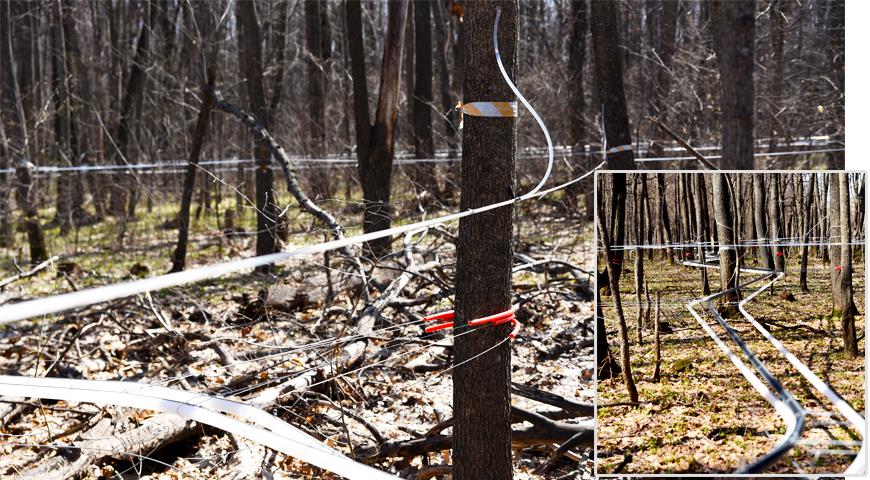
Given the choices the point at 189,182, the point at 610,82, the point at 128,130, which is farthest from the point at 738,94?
the point at 128,130

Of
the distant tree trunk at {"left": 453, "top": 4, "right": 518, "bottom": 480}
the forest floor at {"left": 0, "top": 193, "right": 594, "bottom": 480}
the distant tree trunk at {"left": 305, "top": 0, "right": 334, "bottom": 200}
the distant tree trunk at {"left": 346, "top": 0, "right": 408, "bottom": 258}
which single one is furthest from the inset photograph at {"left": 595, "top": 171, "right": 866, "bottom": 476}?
the distant tree trunk at {"left": 305, "top": 0, "right": 334, "bottom": 200}

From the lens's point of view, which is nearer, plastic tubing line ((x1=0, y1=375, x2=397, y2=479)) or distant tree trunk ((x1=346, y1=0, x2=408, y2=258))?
plastic tubing line ((x1=0, y1=375, x2=397, y2=479))

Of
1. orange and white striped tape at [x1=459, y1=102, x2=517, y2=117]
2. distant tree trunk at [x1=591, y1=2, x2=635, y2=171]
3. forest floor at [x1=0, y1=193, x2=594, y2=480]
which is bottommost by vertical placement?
forest floor at [x1=0, y1=193, x2=594, y2=480]

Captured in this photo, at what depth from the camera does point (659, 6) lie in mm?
22469

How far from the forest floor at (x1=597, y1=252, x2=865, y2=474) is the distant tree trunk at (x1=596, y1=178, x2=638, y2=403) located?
20 mm

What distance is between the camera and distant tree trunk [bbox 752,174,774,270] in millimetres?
2992

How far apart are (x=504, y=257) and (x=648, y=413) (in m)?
0.84

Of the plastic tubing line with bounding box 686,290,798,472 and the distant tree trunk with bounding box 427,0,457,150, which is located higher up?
the distant tree trunk with bounding box 427,0,457,150

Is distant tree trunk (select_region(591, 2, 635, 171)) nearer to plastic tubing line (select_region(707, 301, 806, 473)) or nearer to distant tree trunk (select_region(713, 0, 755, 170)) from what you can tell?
distant tree trunk (select_region(713, 0, 755, 170))

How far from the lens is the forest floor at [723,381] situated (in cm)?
293

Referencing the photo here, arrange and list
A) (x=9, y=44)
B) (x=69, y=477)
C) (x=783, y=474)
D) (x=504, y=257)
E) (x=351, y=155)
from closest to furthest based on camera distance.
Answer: (x=783, y=474)
(x=504, y=257)
(x=69, y=477)
(x=9, y=44)
(x=351, y=155)

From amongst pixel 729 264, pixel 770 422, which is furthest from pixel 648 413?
pixel 729 264

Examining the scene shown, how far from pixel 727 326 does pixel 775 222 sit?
1.40 ft

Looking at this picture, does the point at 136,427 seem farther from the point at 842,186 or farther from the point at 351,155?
the point at 351,155
